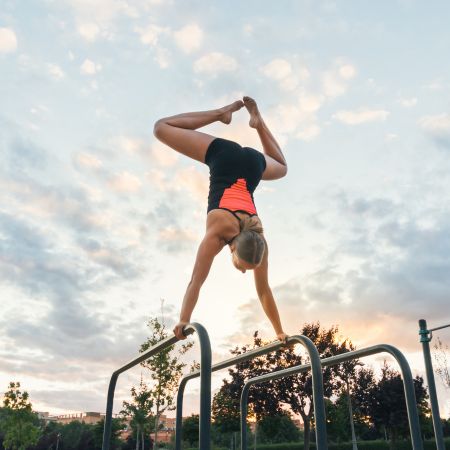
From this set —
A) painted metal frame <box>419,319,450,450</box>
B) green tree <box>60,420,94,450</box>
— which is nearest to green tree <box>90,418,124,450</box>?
green tree <box>60,420,94,450</box>

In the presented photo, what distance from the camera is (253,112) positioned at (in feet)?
15.7

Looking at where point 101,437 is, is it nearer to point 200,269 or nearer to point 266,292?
point 266,292

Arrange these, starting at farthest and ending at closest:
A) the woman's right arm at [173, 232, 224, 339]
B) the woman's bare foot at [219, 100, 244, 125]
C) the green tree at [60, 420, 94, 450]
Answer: the green tree at [60, 420, 94, 450] → the woman's bare foot at [219, 100, 244, 125] → the woman's right arm at [173, 232, 224, 339]

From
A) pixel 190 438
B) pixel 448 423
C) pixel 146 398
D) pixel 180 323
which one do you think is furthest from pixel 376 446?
pixel 180 323

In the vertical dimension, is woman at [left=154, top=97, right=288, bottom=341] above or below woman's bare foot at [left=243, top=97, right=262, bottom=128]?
below

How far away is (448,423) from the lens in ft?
165

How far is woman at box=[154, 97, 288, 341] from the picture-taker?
383 centimetres

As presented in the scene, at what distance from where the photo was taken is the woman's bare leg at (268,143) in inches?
184

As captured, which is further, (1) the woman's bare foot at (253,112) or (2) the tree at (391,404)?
(2) the tree at (391,404)

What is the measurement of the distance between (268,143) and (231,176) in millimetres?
900

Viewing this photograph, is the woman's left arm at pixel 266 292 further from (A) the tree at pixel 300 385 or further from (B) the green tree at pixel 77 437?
(B) the green tree at pixel 77 437

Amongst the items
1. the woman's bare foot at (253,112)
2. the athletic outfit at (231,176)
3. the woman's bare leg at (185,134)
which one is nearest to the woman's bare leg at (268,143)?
the woman's bare foot at (253,112)

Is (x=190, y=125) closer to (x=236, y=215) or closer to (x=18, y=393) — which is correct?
(x=236, y=215)

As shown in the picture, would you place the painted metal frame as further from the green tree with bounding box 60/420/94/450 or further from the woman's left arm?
the green tree with bounding box 60/420/94/450
